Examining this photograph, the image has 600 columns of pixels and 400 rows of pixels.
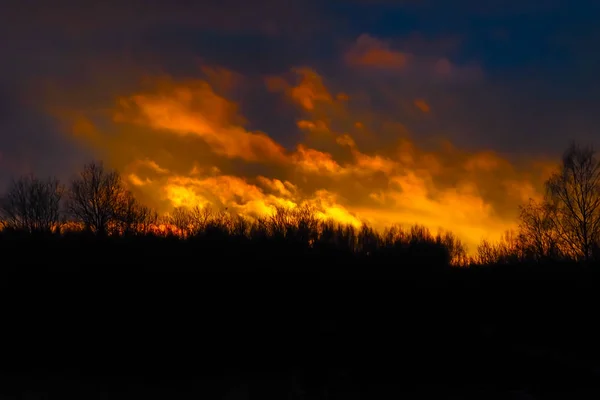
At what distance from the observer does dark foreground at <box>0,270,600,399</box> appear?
1433cm

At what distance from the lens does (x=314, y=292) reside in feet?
58.6

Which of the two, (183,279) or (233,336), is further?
(183,279)

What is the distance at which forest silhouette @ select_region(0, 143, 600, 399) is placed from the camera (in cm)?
1472

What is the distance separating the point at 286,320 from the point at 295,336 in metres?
0.68

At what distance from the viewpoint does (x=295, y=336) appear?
1650cm

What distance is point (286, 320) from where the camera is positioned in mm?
16953

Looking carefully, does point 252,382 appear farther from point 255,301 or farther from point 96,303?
point 96,303

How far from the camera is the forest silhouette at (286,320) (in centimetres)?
1472

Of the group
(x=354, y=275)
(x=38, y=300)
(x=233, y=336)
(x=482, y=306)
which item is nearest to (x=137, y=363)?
(x=233, y=336)

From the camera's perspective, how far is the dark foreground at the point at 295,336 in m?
14.3

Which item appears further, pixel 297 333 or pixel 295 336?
pixel 297 333

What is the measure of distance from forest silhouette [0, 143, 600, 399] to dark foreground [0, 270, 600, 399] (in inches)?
1.7

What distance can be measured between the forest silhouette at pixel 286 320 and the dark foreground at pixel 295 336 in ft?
0.14

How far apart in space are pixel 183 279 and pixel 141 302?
1.52 meters
